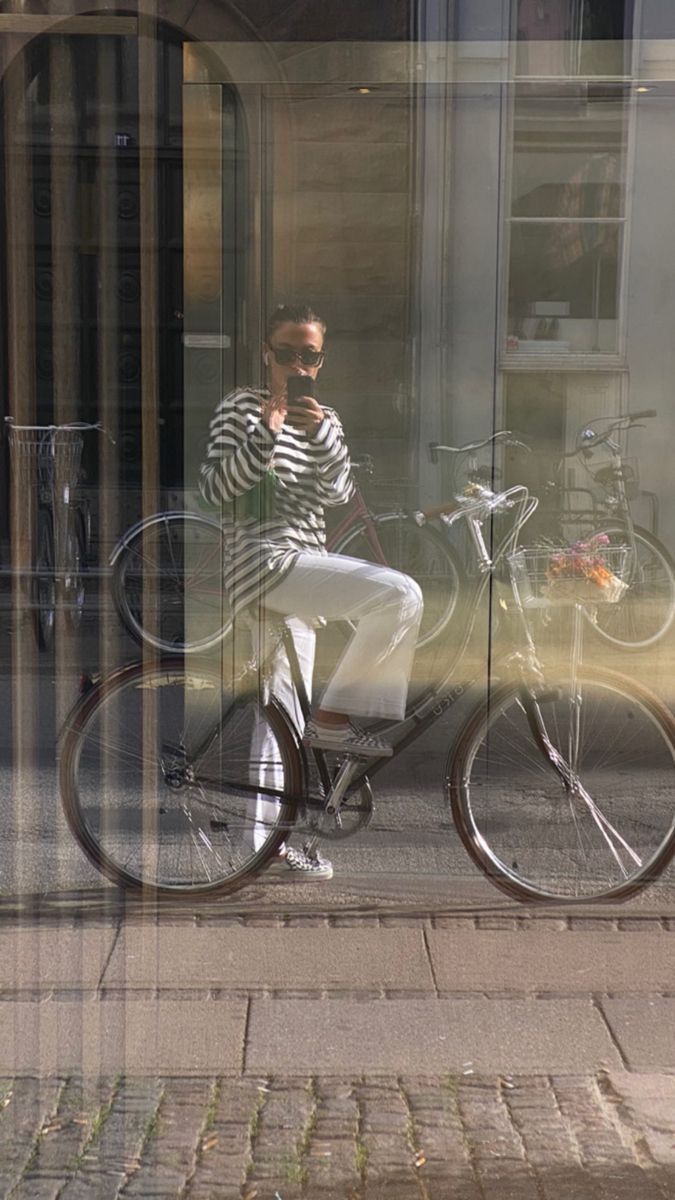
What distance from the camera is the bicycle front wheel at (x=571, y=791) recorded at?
4441 mm

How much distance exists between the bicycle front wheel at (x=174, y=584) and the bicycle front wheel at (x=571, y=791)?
80 cm

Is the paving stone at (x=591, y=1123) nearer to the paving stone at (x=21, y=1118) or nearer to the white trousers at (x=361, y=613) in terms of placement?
the paving stone at (x=21, y=1118)

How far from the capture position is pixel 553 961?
13.7 feet

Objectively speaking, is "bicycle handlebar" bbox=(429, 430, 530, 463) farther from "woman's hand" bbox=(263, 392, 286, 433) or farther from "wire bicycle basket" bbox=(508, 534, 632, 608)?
"woman's hand" bbox=(263, 392, 286, 433)

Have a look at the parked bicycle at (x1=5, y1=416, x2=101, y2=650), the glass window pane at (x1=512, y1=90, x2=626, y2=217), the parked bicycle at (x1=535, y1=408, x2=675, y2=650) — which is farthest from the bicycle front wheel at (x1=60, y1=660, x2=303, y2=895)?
the glass window pane at (x1=512, y1=90, x2=626, y2=217)

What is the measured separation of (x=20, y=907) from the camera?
13.8 feet

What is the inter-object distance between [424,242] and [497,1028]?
2095 mm

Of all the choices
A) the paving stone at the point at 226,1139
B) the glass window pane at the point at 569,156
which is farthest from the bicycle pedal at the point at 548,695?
the paving stone at the point at 226,1139

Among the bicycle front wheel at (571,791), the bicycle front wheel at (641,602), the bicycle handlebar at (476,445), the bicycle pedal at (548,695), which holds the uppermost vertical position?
the bicycle handlebar at (476,445)

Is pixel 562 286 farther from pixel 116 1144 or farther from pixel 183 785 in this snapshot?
pixel 116 1144

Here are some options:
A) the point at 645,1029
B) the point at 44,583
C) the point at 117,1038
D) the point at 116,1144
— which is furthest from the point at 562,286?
the point at 116,1144

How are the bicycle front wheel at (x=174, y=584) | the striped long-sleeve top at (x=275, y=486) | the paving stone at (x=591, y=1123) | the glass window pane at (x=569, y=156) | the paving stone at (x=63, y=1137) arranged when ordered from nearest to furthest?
1. the paving stone at (x=63, y=1137)
2. the paving stone at (x=591, y=1123)
3. the bicycle front wheel at (x=174, y=584)
4. the glass window pane at (x=569, y=156)
5. the striped long-sleeve top at (x=275, y=486)

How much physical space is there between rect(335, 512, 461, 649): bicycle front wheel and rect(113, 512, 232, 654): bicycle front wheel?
Result: 38 cm

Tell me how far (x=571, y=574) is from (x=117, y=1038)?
184 centimetres
